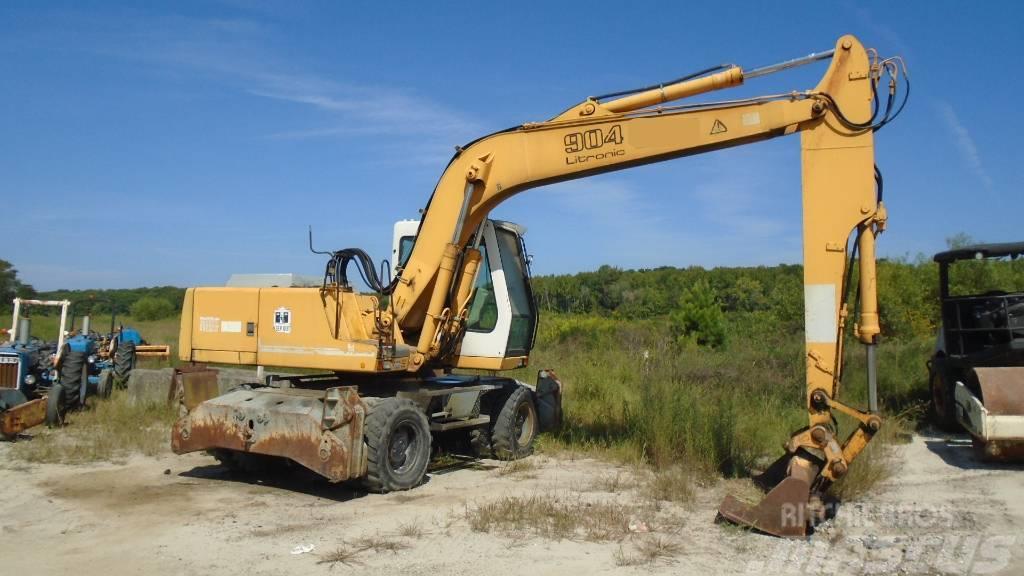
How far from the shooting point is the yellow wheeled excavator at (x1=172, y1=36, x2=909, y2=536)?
7.25 m

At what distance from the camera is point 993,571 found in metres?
5.84

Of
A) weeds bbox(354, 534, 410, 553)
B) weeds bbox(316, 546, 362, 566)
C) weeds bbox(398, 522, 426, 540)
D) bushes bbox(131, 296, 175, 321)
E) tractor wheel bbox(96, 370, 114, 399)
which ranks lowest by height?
weeds bbox(316, 546, 362, 566)

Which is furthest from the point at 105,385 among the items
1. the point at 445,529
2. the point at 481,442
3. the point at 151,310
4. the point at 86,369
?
the point at 151,310

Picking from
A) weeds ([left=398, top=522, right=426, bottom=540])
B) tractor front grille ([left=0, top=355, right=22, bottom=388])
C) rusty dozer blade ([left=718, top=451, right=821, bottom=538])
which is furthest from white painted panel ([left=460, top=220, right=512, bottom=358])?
tractor front grille ([left=0, top=355, right=22, bottom=388])

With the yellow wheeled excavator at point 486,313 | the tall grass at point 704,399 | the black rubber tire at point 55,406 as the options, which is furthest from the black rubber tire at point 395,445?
the black rubber tire at point 55,406

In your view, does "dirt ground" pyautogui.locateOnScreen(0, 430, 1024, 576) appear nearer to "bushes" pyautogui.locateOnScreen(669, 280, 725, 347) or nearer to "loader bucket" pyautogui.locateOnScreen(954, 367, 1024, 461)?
"loader bucket" pyautogui.locateOnScreen(954, 367, 1024, 461)

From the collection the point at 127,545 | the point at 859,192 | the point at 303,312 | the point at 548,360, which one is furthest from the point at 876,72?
the point at 548,360

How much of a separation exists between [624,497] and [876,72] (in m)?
4.61

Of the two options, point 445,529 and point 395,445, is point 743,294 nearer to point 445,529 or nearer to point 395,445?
point 395,445

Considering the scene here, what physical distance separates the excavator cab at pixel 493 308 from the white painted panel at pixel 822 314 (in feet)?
12.1

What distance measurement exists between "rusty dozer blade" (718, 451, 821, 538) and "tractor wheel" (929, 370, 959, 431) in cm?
481

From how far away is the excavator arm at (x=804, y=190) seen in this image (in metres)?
7.02

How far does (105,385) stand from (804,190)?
1264 cm

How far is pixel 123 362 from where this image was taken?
52.4 ft
